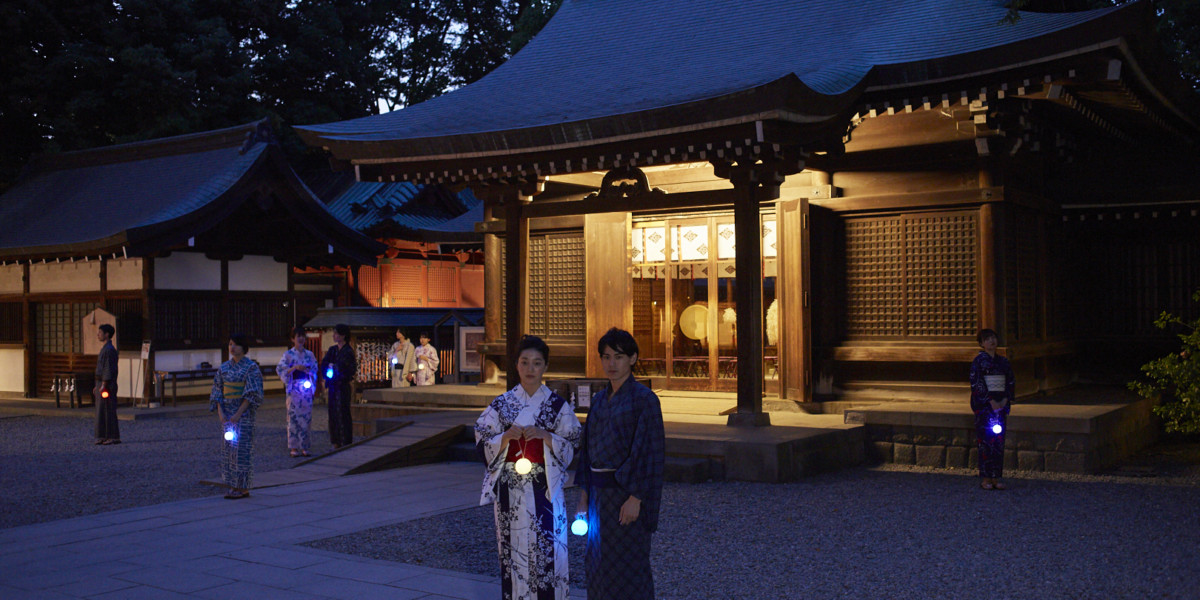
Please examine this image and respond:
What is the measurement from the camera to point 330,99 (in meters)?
33.2

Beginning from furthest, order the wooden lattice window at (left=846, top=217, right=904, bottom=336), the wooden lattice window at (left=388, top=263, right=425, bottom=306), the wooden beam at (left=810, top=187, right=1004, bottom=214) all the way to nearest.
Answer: the wooden lattice window at (left=388, top=263, right=425, bottom=306), the wooden lattice window at (left=846, top=217, right=904, bottom=336), the wooden beam at (left=810, top=187, right=1004, bottom=214)

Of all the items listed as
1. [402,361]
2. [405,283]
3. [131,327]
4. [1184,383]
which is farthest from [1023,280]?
[405,283]

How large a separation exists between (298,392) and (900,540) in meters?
8.12

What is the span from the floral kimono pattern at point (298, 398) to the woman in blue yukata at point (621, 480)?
8538mm

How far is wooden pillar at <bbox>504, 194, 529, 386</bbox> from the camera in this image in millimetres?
12914

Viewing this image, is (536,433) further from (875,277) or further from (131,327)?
(131,327)

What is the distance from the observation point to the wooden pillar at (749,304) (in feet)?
35.8

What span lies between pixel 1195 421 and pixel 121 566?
1025 cm

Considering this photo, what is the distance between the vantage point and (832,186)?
41.7 ft

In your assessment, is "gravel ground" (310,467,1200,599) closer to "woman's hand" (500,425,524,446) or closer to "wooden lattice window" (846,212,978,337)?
"woman's hand" (500,425,524,446)

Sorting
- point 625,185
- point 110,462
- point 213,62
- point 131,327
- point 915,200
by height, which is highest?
point 213,62

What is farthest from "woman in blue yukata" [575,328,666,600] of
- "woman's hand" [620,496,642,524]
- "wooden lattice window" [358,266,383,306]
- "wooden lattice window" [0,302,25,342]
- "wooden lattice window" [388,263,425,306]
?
"wooden lattice window" [388,263,425,306]

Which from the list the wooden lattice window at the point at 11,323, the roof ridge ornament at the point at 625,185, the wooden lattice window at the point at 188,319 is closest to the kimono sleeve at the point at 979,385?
the roof ridge ornament at the point at 625,185

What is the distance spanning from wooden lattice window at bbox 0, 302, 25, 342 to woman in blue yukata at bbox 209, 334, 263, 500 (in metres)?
14.9
